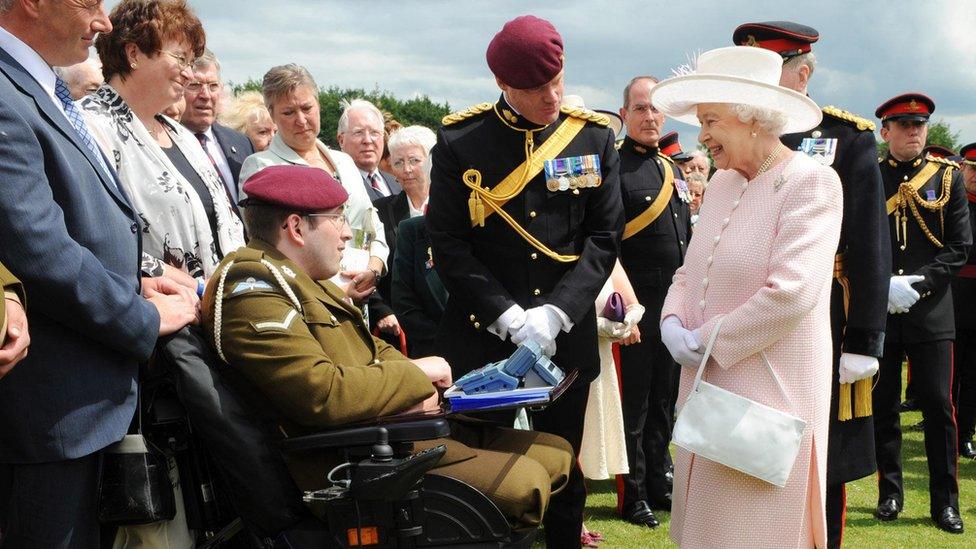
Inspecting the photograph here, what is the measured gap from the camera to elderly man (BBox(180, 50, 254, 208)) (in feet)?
16.7

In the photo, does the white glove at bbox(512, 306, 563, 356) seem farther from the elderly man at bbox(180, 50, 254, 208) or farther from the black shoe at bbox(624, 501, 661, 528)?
the black shoe at bbox(624, 501, 661, 528)

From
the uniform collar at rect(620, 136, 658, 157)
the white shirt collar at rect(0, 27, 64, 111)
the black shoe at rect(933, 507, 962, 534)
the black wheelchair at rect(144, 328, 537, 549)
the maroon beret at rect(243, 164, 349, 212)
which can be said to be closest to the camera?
the white shirt collar at rect(0, 27, 64, 111)

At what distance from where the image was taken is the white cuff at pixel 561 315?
12.4ft

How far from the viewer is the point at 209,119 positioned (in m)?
5.26

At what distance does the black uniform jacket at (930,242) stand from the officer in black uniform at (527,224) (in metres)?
2.55

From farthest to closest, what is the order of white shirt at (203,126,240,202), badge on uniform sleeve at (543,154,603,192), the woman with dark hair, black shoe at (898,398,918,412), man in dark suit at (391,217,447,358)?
black shoe at (898,398,918,412), man in dark suit at (391,217,447,358), white shirt at (203,126,240,202), badge on uniform sleeve at (543,154,603,192), the woman with dark hair

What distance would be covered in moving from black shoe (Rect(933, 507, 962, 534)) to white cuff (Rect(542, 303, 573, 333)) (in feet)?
9.51

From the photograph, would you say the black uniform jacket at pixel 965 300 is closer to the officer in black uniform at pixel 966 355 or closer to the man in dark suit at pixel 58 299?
the officer in black uniform at pixel 966 355

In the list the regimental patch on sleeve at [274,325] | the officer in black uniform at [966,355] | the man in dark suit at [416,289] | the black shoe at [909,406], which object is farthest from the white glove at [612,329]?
the black shoe at [909,406]

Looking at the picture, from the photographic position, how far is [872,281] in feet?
12.2

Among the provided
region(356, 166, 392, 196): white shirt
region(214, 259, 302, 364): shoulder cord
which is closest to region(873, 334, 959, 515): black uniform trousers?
region(356, 166, 392, 196): white shirt

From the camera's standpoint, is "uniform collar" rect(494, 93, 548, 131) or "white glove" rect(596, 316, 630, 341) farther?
"white glove" rect(596, 316, 630, 341)

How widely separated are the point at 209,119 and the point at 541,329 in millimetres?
2475

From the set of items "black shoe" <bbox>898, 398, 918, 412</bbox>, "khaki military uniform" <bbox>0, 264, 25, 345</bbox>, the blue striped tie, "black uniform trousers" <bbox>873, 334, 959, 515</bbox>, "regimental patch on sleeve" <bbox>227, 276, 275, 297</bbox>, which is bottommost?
"black shoe" <bbox>898, 398, 918, 412</bbox>
